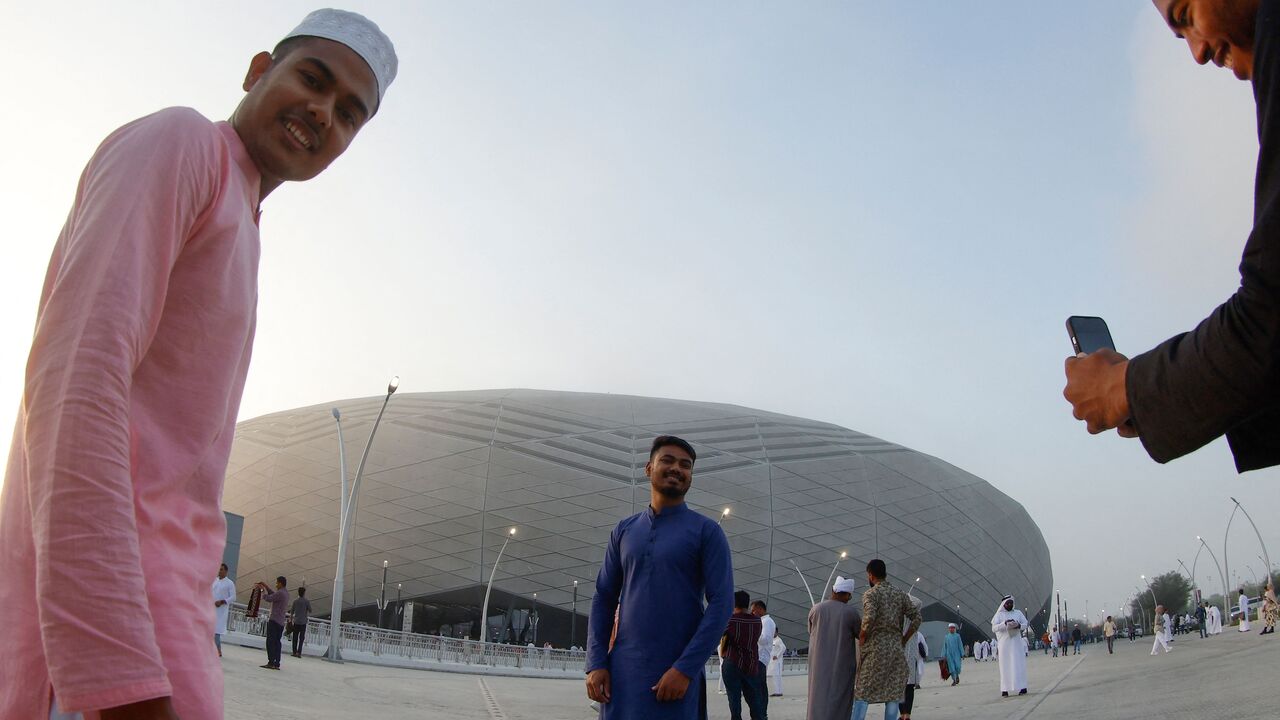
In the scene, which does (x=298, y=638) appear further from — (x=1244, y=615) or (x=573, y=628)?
(x=573, y=628)

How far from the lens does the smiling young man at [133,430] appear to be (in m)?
1.16

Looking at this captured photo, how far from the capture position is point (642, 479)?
53.0 m

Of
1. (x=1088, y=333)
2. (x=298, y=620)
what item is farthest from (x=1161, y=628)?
(x=1088, y=333)

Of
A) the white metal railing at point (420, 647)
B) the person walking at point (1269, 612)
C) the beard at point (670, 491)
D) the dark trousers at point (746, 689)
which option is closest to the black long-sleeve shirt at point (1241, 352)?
the beard at point (670, 491)

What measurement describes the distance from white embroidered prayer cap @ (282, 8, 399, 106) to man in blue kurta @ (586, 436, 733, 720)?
265 centimetres

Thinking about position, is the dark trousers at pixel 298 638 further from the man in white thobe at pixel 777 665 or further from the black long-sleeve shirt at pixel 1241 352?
the black long-sleeve shirt at pixel 1241 352

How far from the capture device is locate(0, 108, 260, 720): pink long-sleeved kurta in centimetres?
116

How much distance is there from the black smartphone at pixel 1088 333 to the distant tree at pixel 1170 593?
125657mm

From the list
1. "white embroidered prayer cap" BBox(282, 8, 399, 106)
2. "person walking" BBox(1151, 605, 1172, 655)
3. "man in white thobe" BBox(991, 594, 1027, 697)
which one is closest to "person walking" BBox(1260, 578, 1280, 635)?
"person walking" BBox(1151, 605, 1172, 655)

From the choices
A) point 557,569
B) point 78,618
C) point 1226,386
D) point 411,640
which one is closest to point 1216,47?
point 1226,386

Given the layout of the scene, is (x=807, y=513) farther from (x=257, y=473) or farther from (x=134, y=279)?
(x=134, y=279)

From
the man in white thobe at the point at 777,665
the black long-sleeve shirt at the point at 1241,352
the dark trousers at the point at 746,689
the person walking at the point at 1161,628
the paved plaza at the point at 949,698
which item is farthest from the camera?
the person walking at the point at 1161,628

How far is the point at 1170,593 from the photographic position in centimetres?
11725

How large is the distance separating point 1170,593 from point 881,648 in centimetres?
12997
